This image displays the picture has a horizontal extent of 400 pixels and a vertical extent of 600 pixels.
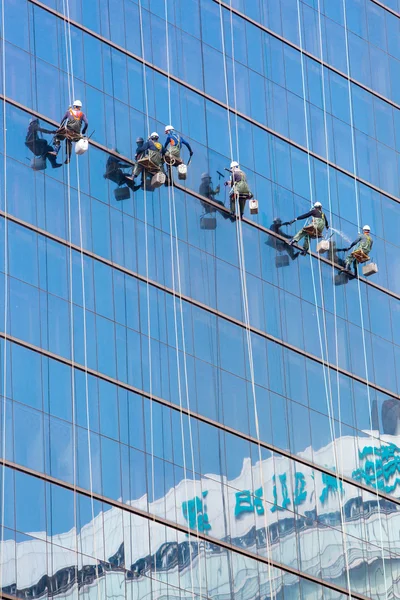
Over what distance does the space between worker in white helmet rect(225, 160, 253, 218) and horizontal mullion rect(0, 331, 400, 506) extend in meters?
6.94

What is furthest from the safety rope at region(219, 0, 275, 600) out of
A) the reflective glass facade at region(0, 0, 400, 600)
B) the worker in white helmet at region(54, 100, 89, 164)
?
the worker in white helmet at region(54, 100, 89, 164)

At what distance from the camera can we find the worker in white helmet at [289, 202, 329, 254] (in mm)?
63594

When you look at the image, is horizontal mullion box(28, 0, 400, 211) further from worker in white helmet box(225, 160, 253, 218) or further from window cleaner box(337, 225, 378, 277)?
window cleaner box(337, 225, 378, 277)

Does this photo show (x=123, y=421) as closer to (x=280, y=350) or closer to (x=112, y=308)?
(x=112, y=308)

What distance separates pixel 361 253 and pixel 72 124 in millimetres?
12423

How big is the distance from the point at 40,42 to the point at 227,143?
777cm

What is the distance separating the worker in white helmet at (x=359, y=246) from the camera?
214ft

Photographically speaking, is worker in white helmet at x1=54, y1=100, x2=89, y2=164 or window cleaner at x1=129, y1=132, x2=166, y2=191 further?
window cleaner at x1=129, y1=132, x2=166, y2=191

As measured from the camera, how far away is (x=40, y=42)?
58.0m

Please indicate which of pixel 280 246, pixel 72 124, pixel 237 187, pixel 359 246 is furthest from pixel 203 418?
pixel 359 246

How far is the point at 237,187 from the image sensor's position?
202 ft

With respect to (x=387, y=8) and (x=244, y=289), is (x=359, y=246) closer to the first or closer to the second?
(x=244, y=289)

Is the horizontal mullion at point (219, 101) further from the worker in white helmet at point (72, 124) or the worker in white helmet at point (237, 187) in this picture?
the worker in white helmet at point (72, 124)

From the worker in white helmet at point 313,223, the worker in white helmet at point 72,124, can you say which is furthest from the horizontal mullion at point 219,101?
the worker in white helmet at point 72,124
